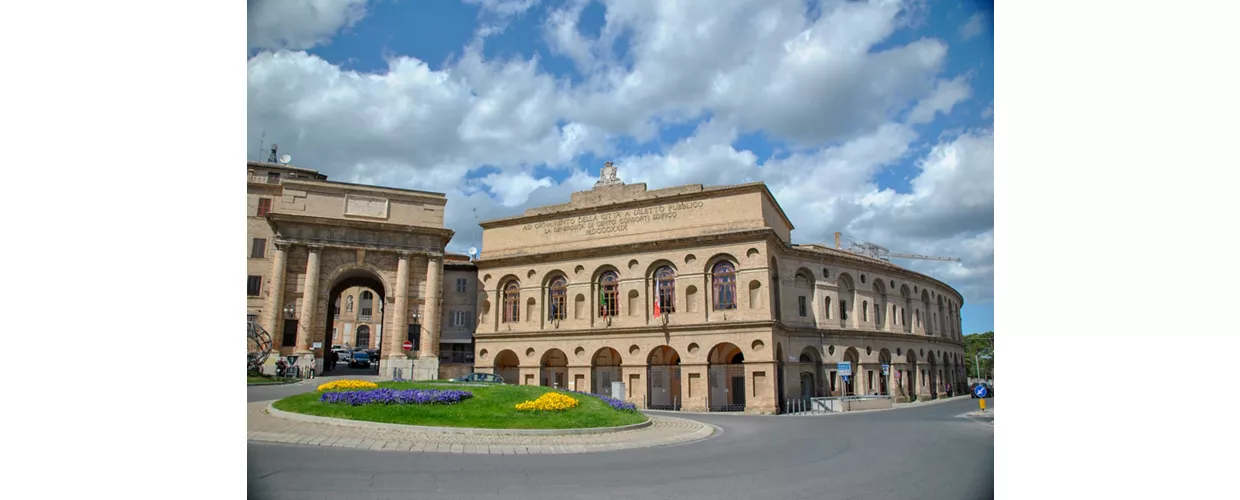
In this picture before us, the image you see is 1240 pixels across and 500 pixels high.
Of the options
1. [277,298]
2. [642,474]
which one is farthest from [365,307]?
[642,474]

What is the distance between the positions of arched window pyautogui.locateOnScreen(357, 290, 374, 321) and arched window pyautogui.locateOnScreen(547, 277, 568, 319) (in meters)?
43.4

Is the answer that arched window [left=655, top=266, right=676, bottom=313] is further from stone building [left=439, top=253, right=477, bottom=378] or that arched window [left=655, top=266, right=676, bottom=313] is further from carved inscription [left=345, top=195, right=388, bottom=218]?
carved inscription [left=345, top=195, right=388, bottom=218]

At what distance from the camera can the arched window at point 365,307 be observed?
3061 inches

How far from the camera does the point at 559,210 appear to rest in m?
41.9

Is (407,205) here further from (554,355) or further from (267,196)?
(554,355)

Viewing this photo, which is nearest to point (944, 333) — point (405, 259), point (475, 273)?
point (475, 273)

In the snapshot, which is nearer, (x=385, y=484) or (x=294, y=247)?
(x=385, y=484)

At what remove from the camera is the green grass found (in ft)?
56.3

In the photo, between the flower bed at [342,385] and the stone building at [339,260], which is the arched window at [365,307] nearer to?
the stone building at [339,260]

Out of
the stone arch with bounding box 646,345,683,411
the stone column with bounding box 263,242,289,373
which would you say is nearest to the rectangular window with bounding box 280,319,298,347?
the stone column with bounding box 263,242,289,373

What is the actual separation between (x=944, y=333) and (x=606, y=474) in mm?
45731

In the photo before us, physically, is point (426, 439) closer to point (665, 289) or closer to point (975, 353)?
point (665, 289)

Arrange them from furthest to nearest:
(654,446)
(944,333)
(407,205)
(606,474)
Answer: (944,333) → (407,205) → (654,446) → (606,474)

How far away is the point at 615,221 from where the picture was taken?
40.1 m
